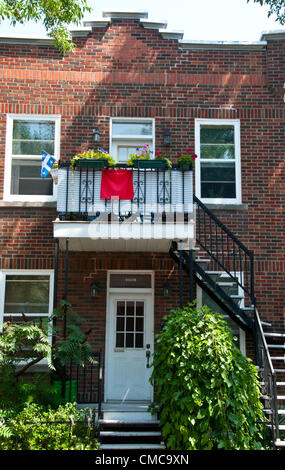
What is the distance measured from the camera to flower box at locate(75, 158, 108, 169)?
8859 mm

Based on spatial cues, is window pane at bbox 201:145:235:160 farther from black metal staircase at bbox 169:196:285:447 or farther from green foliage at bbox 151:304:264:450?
green foliage at bbox 151:304:264:450

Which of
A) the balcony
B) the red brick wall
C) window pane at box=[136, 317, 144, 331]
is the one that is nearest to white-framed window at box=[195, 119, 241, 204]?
the red brick wall

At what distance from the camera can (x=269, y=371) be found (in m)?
7.77

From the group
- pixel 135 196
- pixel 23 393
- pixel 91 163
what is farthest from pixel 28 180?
pixel 23 393

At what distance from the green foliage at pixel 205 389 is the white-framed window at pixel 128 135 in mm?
4327

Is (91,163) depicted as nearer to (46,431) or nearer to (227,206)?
(227,206)

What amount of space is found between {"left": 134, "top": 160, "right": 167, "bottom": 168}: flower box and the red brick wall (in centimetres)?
164

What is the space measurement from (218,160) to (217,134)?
0.61m

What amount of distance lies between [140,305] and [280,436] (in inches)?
141

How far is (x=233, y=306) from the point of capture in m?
8.71

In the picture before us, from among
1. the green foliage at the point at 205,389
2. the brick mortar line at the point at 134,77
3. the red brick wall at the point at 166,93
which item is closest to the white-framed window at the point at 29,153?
the red brick wall at the point at 166,93

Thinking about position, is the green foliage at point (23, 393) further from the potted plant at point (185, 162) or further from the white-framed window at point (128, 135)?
the white-framed window at point (128, 135)

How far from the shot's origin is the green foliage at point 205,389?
Result: 268 inches
